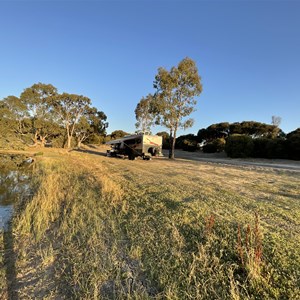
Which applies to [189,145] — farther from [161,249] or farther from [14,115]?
[161,249]

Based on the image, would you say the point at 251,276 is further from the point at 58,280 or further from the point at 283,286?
the point at 58,280

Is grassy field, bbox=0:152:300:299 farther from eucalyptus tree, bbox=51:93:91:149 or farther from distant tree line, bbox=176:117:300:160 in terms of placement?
eucalyptus tree, bbox=51:93:91:149

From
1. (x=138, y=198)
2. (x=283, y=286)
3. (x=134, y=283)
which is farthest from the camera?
(x=138, y=198)

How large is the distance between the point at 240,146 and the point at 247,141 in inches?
40.4

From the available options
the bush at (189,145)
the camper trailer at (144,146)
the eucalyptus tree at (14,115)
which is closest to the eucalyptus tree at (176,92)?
the camper trailer at (144,146)

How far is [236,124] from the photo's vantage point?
42.2 m

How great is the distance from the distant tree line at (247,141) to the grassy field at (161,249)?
22875 millimetres

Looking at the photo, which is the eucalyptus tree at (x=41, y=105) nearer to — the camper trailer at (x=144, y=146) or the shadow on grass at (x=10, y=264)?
the camper trailer at (x=144, y=146)

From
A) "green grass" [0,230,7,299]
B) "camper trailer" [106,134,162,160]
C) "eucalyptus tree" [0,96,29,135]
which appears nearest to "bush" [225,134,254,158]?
"camper trailer" [106,134,162,160]

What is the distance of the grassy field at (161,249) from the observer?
9.66 ft

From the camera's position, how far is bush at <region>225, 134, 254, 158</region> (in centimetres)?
2803

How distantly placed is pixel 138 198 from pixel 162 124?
813 inches

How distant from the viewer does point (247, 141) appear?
28.0 metres

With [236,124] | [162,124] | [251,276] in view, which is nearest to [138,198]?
[251,276]
